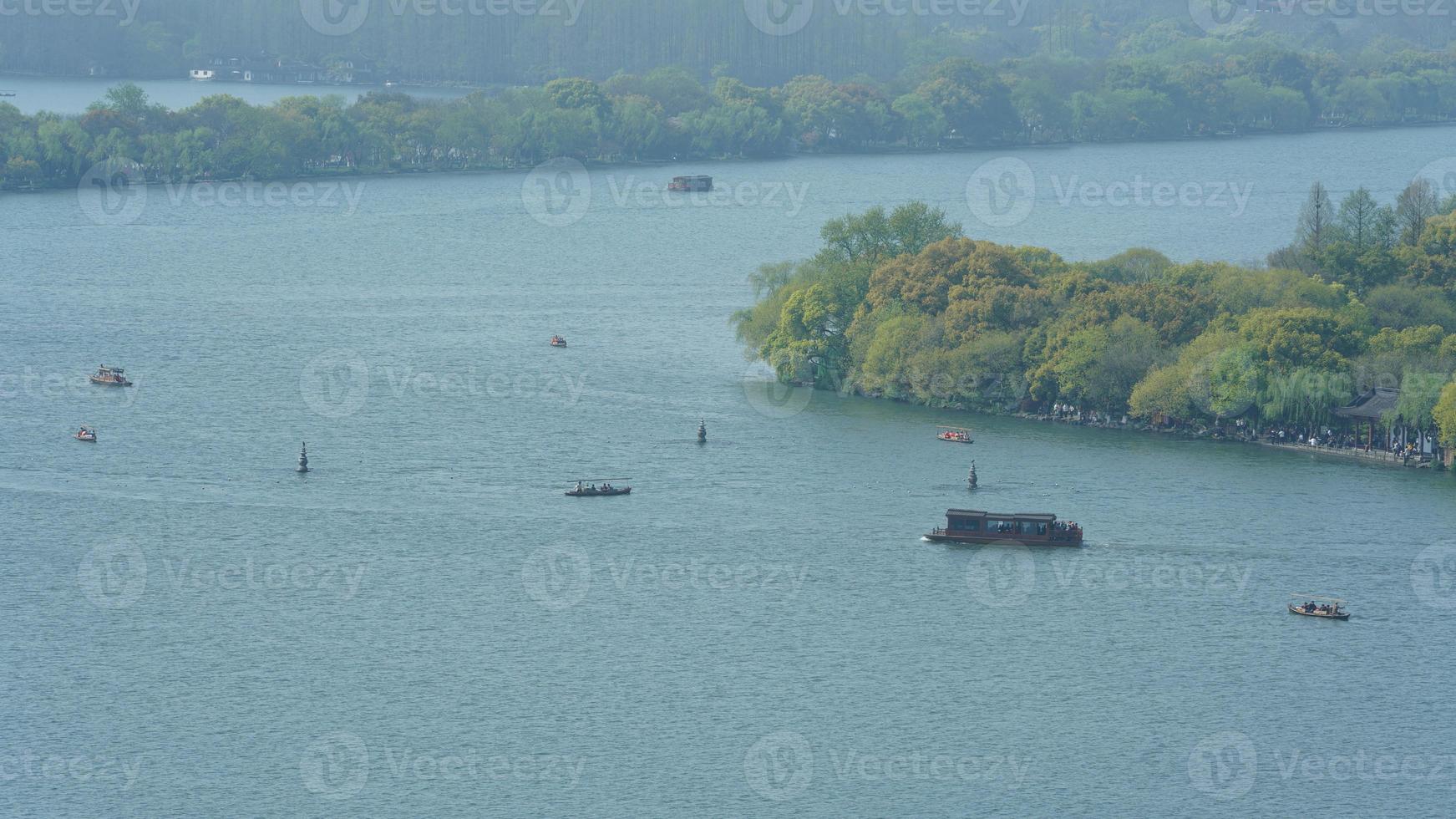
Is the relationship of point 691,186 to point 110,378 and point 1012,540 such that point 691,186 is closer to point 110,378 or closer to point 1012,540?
point 110,378

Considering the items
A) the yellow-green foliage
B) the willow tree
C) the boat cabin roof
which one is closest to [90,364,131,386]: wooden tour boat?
the yellow-green foliage

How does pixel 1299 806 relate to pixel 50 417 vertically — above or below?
below

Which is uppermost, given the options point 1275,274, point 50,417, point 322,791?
point 1275,274

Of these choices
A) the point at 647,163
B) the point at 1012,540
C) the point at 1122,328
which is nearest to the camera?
the point at 1012,540

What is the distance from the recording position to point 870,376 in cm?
A: 7875

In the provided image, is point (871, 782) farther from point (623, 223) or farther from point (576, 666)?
point (623, 223)

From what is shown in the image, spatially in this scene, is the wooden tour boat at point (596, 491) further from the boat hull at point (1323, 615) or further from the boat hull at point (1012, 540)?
the boat hull at point (1323, 615)

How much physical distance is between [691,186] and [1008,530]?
89.7 meters

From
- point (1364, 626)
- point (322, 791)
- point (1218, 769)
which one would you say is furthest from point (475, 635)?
point (1364, 626)

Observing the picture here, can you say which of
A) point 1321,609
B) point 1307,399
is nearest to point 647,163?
point 1307,399

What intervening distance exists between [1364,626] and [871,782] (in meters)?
15.3

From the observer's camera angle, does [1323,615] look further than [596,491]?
No

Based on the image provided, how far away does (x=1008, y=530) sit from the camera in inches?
2388

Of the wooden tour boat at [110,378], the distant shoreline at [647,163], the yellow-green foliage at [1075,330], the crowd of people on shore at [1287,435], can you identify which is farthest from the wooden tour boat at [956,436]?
the distant shoreline at [647,163]
